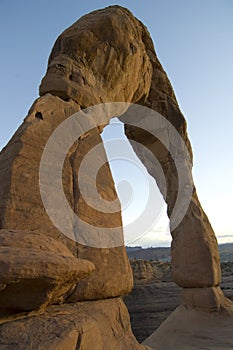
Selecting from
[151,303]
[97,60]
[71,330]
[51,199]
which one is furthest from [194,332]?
[151,303]

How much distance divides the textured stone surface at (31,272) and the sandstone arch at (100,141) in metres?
0.34

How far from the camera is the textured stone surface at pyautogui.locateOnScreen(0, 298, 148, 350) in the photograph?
187 centimetres

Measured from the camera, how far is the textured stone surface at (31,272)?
72.8 inches

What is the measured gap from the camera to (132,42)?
5.82 metres

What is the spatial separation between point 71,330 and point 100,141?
7.81 ft

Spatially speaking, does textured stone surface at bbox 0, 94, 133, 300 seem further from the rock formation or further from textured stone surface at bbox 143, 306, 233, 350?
textured stone surface at bbox 143, 306, 233, 350

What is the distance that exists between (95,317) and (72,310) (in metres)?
0.24

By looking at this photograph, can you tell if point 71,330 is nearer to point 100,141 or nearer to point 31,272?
point 31,272

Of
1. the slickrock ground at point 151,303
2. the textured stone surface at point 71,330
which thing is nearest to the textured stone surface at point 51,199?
the textured stone surface at point 71,330

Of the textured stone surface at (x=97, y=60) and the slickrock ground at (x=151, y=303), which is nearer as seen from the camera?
the textured stone surface at (x=97, y=60)

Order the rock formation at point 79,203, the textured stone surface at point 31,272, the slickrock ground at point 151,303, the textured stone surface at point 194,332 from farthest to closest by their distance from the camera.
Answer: the slickrock ground at point 151,303
the textured stone surface at point 194,332
the rock formation at point 79,203
the textured stone surface at point 31,272

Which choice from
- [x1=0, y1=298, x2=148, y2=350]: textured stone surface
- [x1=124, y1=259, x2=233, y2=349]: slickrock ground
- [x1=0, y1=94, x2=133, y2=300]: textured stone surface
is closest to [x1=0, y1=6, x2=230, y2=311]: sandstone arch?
[x1=0, y1=94, x2=133, y2=300]: textured stone surface

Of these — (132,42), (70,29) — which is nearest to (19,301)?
(70,29)

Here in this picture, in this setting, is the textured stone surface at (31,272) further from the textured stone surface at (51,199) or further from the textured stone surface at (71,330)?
the textured stone surface at (51,199)
